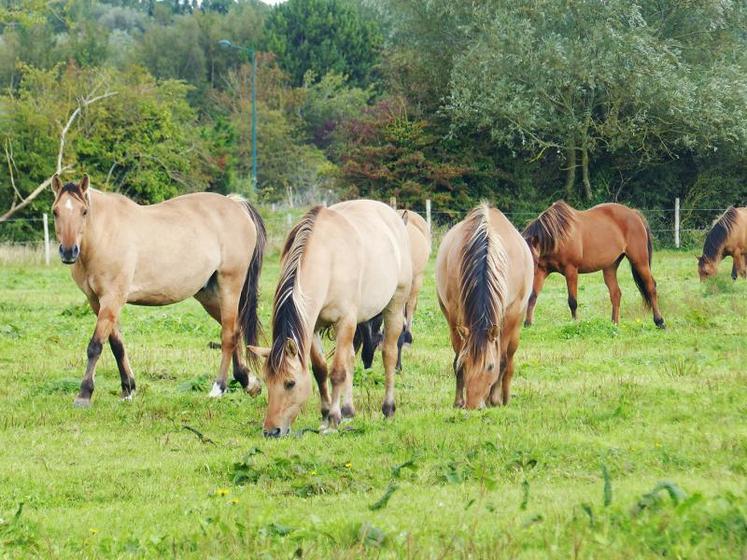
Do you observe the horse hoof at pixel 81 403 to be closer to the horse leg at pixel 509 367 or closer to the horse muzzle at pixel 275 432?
the horse muzzle at pixel 275 432

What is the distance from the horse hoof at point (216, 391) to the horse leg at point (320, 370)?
185 cm

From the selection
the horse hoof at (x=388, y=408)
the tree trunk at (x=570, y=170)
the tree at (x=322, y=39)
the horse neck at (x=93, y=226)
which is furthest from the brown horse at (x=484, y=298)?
the tree at (x=322, y=39)

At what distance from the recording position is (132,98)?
34719mm

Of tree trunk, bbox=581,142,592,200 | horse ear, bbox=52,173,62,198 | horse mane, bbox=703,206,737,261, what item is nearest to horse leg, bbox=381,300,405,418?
horse ear, bbox=52,173,62,198

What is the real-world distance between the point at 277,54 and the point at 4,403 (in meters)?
54.0

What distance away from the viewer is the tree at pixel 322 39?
6197 cm

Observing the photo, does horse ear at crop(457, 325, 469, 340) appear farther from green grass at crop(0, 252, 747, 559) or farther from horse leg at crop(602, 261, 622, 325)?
horse leg at crop(602, 261, 622, 325)

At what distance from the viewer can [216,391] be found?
10203 millimetres

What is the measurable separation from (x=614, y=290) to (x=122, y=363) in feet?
27.5

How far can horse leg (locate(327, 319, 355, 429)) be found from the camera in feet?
27.0

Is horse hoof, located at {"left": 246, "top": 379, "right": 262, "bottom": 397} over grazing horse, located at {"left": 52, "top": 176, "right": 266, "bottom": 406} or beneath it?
beneath

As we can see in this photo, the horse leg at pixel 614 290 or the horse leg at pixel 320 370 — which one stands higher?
the horse leg at pixel 320 370

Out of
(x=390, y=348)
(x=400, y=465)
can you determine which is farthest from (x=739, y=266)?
(x=400, y=465)

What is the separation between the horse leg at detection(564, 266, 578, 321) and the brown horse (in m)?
6.39
